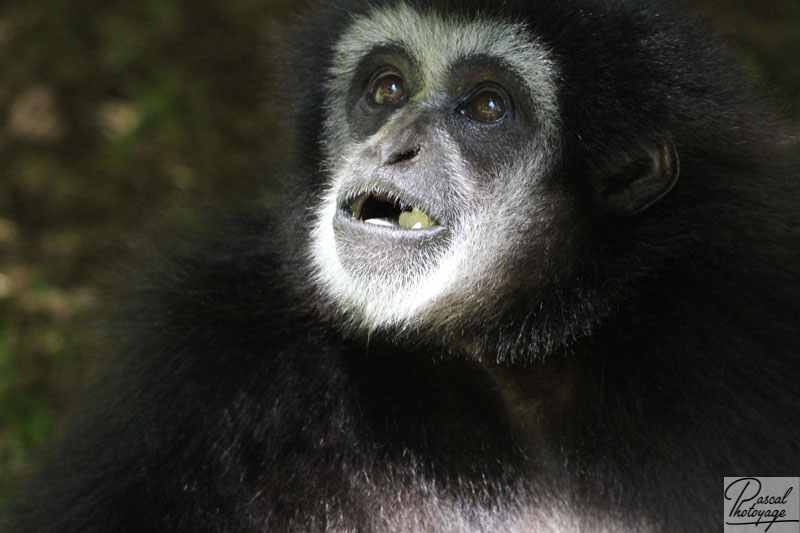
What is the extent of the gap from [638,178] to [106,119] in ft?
20.2

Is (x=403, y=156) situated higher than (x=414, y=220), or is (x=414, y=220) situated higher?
(x=403, y=156)

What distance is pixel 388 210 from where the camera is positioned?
4488 millimetres

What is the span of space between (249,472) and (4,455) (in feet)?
10.4

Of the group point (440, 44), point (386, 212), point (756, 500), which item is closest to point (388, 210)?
point (386, 212)

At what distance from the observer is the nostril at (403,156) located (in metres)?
4.26

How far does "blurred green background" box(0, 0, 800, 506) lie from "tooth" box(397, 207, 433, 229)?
4.01m

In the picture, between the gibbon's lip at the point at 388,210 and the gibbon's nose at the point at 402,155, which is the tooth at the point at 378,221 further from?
the gibbon's nose at the point at 402,155

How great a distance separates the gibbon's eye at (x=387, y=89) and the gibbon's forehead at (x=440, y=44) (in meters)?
0.14

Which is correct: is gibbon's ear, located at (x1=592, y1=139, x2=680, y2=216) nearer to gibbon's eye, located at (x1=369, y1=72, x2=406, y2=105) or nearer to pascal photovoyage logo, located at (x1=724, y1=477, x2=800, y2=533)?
gibbon's eye, located at (x1=369, y1=72, x2=406, y2=105)

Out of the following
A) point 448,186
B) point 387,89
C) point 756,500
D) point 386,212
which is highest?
point 387,89

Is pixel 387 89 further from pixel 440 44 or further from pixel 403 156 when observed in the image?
pixel 403 156

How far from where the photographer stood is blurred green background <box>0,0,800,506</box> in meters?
8.35

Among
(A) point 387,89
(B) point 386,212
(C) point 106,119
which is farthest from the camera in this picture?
(C) point 106,119

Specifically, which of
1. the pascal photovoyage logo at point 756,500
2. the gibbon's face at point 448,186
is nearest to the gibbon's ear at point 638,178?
the gibbon's face at point 448,186
